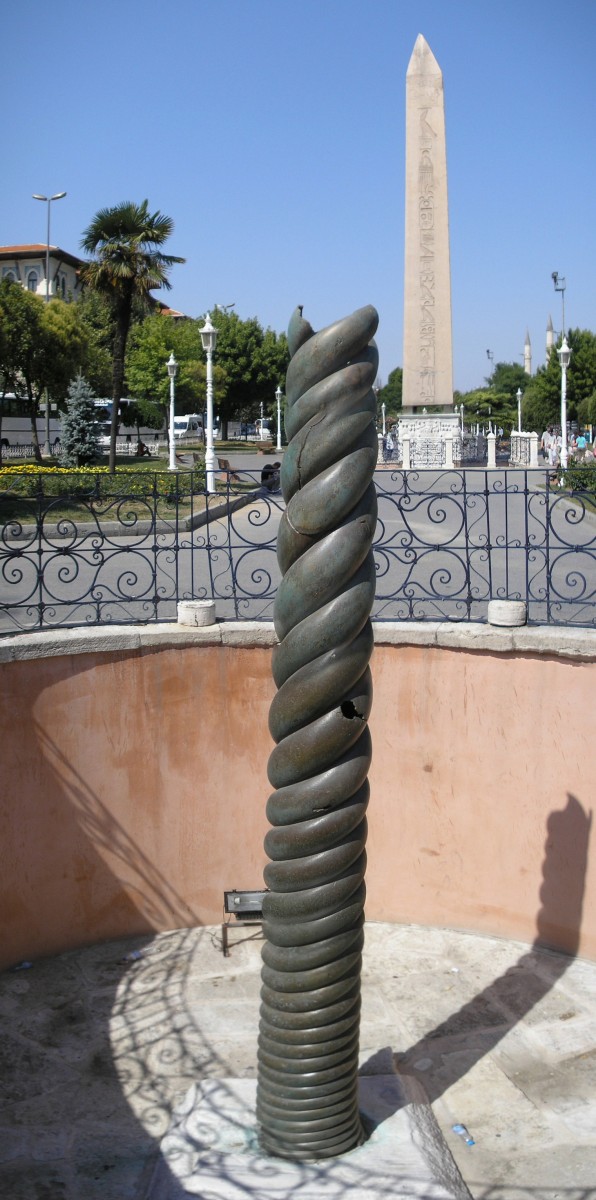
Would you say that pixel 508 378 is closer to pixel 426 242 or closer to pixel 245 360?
pixel 245 360

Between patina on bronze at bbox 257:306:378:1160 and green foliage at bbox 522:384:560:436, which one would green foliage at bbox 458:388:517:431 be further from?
patina on bronze at bbox 257:306:378:1160

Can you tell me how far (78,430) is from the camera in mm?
26453

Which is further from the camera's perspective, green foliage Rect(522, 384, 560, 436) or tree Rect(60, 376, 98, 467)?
green foliage Rect(522, 384, 560, 436)

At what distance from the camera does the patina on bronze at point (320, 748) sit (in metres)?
3.90

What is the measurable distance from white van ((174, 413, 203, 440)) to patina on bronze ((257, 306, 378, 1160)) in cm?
5717

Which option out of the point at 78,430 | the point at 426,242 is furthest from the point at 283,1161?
the point at 426,242

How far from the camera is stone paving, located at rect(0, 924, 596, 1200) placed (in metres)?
5.17

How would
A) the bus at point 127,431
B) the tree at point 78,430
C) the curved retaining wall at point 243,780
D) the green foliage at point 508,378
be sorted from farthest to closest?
the green foliage at point 508,378 < the bus at point 127,431 < the tree at point 78,430 < the curved retaining wall at point 243,780

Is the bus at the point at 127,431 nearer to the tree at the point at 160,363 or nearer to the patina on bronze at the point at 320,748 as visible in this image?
the tree at the point at 160,363

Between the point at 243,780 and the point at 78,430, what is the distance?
66.5ft

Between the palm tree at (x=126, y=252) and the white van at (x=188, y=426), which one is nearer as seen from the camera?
the palm tree at (x=126, y=252)

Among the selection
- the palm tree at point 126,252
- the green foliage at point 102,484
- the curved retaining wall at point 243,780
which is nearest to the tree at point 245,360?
the palm tree at point 126,252

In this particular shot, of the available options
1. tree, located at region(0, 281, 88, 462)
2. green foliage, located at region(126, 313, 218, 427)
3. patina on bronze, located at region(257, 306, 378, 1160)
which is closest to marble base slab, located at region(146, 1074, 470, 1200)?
patina on bronze, located at region(257, 306, 378, 1160)

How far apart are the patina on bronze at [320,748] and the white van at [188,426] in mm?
57168
